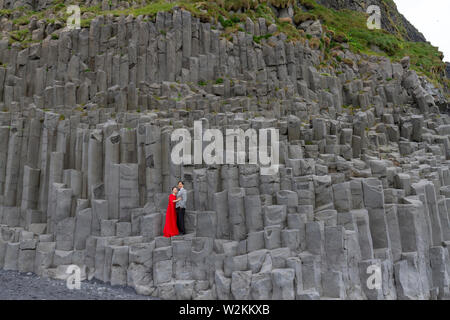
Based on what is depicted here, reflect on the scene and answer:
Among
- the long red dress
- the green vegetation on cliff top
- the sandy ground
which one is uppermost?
the green vegetation on cliff top

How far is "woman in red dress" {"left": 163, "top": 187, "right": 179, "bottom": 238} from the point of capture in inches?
380

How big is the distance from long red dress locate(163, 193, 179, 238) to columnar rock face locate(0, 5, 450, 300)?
34 cm

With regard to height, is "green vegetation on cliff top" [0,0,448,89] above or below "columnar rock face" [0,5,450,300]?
above

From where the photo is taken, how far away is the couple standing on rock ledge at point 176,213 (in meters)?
9.65

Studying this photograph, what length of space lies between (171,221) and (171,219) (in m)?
0.06

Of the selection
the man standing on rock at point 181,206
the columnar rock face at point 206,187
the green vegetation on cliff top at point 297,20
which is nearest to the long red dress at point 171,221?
the man standing on rock at point 181,206

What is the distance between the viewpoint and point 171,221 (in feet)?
31.8

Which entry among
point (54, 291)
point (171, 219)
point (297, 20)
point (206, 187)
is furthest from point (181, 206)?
point (297, 20)

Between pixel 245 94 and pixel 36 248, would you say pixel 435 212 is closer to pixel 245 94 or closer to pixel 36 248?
pixel 245 94

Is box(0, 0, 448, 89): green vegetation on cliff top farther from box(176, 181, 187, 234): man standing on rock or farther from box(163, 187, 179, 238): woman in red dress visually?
box(163, 187, 179, 238): woman in red dress

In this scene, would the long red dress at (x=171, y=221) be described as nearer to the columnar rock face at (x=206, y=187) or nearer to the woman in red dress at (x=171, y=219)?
the woman in red dress at (x=171, y=219)

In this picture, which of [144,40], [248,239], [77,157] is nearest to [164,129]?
[77,157]

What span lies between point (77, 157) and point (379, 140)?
12794mm

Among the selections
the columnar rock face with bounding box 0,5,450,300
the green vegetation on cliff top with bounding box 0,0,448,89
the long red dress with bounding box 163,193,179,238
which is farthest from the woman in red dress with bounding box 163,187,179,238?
the green vegetation on cliff top with bounding box 0,0,448,89
